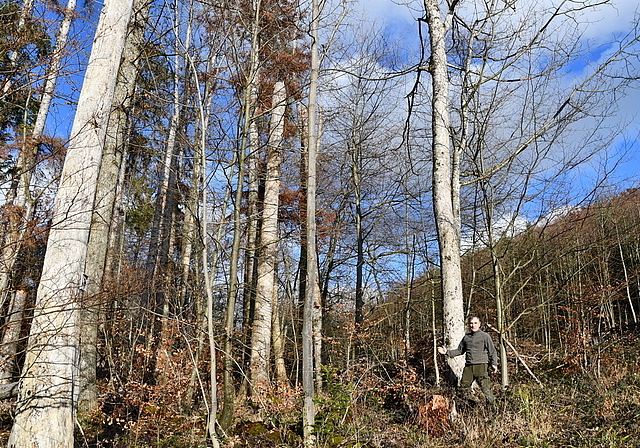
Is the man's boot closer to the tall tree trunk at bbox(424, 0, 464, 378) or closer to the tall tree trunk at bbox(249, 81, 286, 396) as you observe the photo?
the tall tree trunk at bbox(424, 0, 464, 378)

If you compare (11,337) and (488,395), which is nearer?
(488,395)

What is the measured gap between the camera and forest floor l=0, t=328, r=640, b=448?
15.5 feet

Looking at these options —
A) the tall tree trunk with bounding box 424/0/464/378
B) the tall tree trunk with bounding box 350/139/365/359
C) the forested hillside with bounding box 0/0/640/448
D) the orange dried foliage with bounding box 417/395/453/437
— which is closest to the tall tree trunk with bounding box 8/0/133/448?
the forested hillside with bounding box 0/0/640/448

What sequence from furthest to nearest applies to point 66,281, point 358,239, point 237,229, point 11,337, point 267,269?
point 358,239 → point 267,269 → point 11,337 → point 237,229 → point 66,281

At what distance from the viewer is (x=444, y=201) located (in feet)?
21.4

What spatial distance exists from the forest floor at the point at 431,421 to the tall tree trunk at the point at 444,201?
0.83 m

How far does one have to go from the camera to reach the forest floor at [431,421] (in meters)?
4.74

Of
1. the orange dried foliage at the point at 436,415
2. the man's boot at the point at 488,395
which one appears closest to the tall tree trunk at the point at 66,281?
the orange dried foliage at the point at 436,415

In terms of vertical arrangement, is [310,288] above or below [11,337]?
above

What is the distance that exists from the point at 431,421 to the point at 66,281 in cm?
484

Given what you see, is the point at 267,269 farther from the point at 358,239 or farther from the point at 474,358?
the point at 474,358

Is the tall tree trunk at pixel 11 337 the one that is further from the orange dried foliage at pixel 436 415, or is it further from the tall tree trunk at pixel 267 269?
the orange dried foliage at pixel 436 415

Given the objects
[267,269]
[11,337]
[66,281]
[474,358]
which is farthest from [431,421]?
[11,337]

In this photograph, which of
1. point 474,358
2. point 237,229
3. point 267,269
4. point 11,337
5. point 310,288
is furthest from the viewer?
point 267,269
